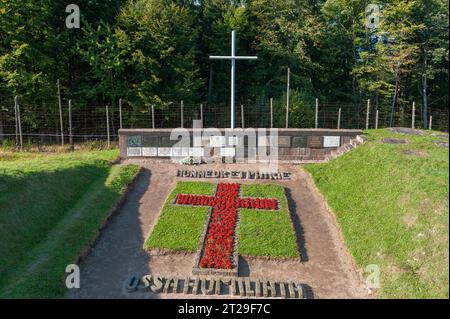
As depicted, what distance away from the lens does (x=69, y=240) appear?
9945mm

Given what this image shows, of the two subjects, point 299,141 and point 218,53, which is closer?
point 299,141

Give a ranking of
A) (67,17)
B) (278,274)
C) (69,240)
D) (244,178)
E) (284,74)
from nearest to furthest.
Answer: (278,274) → (69,240) → (244,178) → (67,17) → (284,74)

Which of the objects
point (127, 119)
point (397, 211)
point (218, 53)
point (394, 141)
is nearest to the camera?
point (397, 211)

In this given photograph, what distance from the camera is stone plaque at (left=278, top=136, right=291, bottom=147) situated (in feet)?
52.0

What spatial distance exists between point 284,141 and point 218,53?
12.7 metres

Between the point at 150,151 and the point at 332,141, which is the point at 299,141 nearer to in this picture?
the point at 332,141

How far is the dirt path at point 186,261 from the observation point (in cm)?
860

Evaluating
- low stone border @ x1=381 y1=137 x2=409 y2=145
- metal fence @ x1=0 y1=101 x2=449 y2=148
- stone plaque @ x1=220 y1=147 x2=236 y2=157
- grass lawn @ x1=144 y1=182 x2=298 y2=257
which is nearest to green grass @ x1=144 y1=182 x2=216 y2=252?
grass lawn @ x1=144 y1=182 x2=298 y2=257

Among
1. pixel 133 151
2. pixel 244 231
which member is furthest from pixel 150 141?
pixel 244 231

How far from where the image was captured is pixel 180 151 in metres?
16.1

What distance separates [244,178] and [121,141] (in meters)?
5.14

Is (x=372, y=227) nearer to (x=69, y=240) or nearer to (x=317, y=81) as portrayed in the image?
(x=69, y=240)

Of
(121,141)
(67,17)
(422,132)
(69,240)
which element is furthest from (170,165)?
(67,17)
